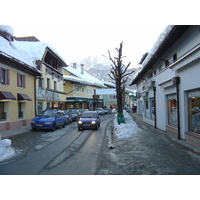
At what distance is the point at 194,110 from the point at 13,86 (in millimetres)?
13701

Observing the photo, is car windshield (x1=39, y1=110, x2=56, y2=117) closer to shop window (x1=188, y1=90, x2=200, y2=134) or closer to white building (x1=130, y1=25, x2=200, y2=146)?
white building (x1=130, y1=25, x2=200, y2=146)

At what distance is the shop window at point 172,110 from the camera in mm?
10688

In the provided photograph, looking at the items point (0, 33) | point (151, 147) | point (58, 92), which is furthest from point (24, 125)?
point (151, 147)

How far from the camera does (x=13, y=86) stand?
15.8m

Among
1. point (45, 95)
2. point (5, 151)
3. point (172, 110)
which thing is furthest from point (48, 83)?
point (5, 151)

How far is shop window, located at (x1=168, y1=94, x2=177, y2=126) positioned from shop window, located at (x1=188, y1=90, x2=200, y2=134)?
73.2 inches

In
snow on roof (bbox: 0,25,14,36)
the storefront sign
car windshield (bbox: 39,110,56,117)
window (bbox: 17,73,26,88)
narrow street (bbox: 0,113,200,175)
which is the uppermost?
snow on roof (bbox: 0,25,14,36)

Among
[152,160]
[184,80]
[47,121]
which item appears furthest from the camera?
[47,121]

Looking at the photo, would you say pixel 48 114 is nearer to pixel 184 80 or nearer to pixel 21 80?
pixel 21 80

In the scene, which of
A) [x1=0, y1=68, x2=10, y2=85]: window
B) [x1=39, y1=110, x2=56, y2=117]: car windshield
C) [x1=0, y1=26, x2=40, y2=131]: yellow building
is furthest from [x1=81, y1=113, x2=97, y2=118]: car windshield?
[x1=0, y1=68, x2=10, y2=85]: window

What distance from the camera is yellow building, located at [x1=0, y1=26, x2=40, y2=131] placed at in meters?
14.4

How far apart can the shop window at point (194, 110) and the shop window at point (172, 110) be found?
1860 millimetres

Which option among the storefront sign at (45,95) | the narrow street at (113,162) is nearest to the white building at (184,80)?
the narrow street at (113,162)

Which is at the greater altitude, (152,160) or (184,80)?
(184,80)
